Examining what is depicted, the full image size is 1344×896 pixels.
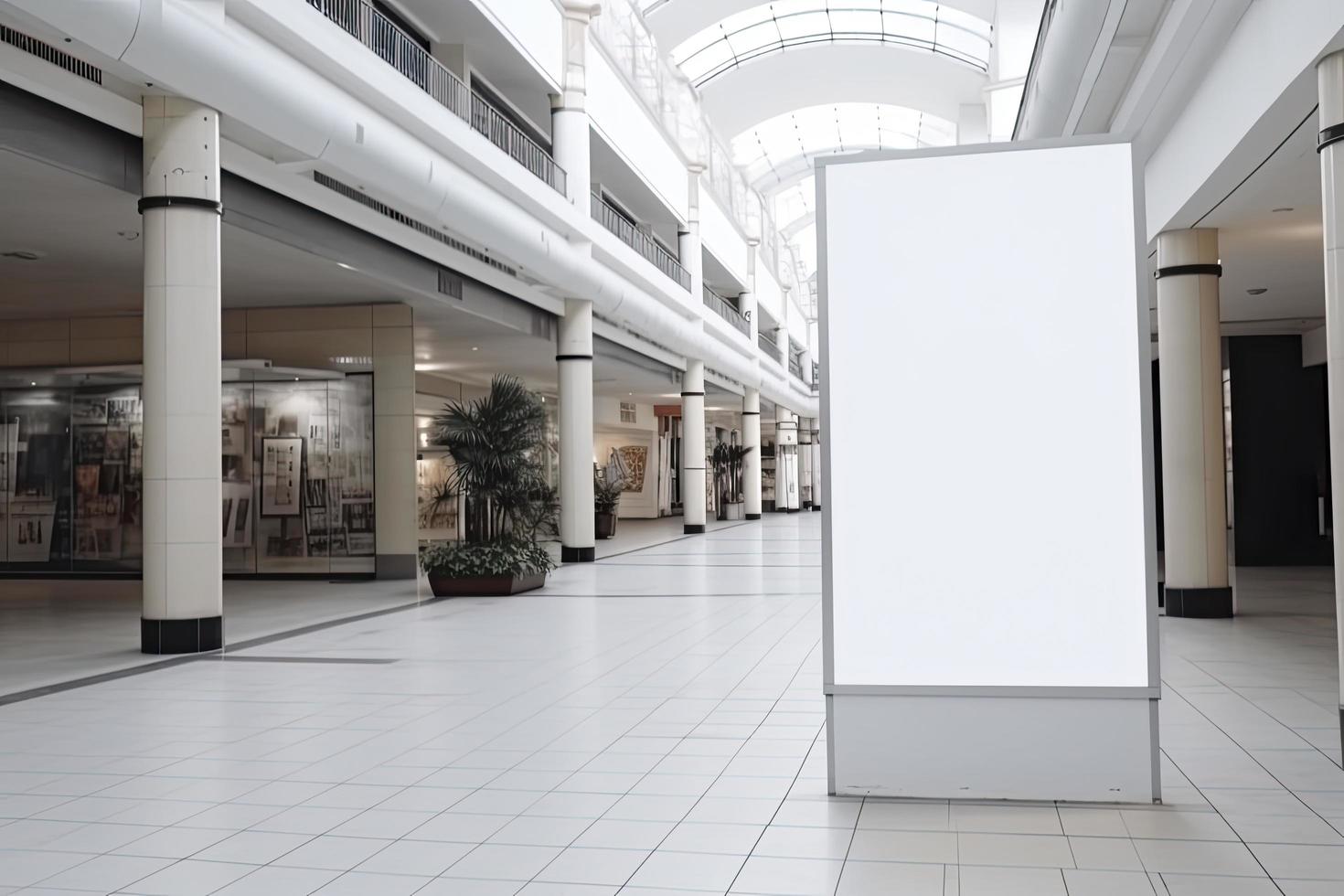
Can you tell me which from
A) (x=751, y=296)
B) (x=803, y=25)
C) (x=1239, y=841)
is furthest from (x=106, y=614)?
(x=803, y=25)

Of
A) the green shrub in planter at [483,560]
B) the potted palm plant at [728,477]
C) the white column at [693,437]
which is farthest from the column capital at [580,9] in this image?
the potted palm plant at [728,477]

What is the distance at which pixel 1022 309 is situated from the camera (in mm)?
4770

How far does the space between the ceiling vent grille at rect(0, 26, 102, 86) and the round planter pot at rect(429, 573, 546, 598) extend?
7455mm

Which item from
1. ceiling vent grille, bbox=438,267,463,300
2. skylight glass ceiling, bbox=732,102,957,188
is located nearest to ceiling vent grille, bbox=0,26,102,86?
ceiling vent grille, bbox=438,267,463,300

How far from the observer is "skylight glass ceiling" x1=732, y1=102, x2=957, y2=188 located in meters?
42.1

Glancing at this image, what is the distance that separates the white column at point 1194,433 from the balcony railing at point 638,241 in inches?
440

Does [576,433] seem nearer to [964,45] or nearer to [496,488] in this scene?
[496,488]

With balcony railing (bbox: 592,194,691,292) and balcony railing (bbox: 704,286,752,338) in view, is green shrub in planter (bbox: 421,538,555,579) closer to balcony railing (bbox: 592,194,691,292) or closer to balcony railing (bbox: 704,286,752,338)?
balcony railing (bbox: 592,194,691,292)

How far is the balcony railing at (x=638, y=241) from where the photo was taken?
68.1 ft

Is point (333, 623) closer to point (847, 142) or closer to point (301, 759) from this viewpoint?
point (301, 759)

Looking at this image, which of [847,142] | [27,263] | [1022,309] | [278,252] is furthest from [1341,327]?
[847,142]

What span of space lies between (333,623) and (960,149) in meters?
8.68

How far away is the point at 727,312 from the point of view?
1355 inches

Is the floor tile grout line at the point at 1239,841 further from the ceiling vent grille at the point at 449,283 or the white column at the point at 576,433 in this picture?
the white column at the point at 576,433
